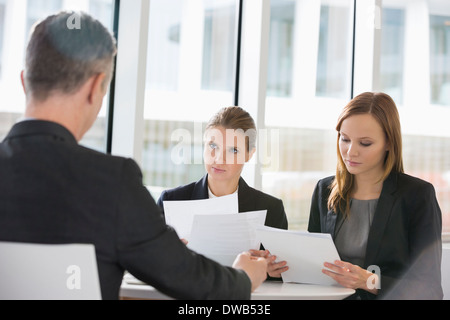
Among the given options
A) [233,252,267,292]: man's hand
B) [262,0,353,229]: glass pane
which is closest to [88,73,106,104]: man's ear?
[233,252,267,292]: man's hand

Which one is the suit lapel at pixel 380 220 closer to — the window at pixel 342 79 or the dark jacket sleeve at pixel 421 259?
the dark jacket sleeve at pixel 421 259

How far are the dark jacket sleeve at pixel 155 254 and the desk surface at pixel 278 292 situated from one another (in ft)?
1.18

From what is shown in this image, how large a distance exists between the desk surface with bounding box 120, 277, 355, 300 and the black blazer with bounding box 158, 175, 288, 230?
21.9 inches

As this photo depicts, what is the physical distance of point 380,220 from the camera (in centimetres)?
231

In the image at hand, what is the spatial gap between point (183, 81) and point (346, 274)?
210 cm

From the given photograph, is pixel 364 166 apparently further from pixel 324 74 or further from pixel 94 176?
pixel 324 74

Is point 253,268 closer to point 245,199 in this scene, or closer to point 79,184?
point 79,184

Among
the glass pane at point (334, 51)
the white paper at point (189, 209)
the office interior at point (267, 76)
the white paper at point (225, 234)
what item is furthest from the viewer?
the glass pane at point (334, 51)

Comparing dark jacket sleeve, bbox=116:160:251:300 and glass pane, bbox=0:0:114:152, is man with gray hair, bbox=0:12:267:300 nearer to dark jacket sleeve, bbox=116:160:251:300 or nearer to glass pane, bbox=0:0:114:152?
dark jacket sleeve, bbox=116:160:251:300

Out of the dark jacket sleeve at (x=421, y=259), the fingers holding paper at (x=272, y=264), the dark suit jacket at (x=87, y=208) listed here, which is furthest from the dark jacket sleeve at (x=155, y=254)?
the dark jacket sleeve at (x=421, y=259)

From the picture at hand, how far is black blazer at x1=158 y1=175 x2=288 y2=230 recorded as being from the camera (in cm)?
258

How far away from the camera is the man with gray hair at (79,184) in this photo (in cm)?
115
